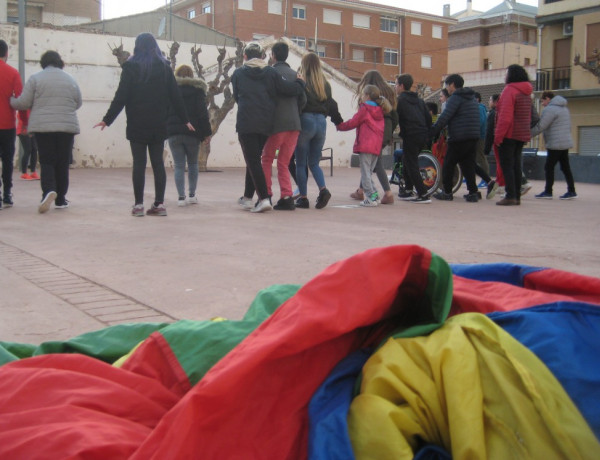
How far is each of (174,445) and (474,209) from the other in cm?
842

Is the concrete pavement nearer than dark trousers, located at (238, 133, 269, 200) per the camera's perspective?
Yes

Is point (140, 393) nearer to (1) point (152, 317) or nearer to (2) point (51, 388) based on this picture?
(2) point (51, 388)

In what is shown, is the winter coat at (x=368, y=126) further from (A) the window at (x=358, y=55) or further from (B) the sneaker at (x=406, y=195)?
(A) the window at (x=358, y=55)

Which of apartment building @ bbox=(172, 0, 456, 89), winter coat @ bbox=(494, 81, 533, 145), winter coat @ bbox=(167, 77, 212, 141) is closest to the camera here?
winter coat @ bbox=(167, 77, 212, 141)

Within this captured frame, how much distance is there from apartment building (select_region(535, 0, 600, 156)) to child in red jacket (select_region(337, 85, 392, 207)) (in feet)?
90.2

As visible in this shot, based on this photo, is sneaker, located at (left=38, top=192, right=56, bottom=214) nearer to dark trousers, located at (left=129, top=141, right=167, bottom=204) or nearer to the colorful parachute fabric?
dark trousers, located at (left=129, top=141, right=167, bottom=204)

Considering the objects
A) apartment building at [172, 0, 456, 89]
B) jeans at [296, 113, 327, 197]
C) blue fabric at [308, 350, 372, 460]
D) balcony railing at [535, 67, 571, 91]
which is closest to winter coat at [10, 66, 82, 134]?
jeans at [296, 113, 327, 197]

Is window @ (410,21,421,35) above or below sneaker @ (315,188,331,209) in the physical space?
above

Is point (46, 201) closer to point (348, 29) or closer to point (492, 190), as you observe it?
point (492, 190)

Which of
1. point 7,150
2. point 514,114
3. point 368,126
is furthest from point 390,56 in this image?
point 7,150

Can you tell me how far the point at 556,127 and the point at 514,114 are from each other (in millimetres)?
1858

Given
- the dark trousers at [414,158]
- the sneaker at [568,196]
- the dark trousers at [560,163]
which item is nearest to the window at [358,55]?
the dark trousers at [560,163]

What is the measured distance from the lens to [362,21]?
2251 inches

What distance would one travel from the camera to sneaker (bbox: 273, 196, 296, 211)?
28.9 ft
